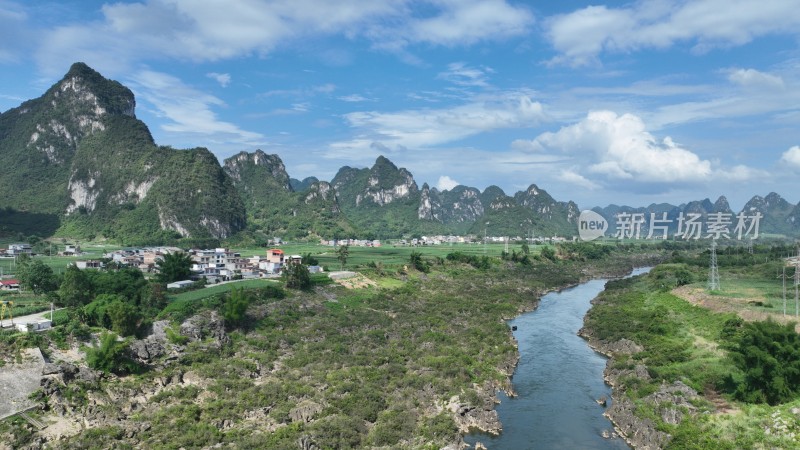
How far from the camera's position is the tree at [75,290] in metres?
47.2

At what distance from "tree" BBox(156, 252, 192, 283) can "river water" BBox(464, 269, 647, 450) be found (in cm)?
4337

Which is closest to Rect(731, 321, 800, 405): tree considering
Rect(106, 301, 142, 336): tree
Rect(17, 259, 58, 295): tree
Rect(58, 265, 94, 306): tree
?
Rect(106, 301, 142, 336): tree

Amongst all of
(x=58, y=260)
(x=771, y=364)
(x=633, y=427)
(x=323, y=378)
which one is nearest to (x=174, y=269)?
(x=58, y=260)

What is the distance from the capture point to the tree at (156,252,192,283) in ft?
213

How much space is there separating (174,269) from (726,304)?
65.9 meters

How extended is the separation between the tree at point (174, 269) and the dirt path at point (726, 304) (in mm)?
63704

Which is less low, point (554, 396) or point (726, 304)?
point (726, 304)

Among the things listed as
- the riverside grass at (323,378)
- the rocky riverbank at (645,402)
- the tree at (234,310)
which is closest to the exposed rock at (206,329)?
the tree at (234,310)

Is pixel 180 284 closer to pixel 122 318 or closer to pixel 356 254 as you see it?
pixel 122 318

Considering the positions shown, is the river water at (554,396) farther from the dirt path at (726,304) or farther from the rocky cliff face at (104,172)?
the rocky cliff face at (104,172)

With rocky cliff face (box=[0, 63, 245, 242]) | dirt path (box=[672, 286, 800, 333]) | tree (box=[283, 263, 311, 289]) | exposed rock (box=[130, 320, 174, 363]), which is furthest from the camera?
rocky cliff face (box=[0, 63, 245, 242])

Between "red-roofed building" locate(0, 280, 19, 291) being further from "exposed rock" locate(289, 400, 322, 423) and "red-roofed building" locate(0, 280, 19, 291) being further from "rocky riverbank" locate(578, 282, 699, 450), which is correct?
"rocky riverbank" locate(578, 282, 699, 450)

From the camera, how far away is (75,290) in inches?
1864

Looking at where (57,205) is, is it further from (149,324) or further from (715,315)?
(715,315)
